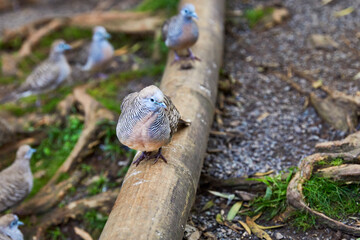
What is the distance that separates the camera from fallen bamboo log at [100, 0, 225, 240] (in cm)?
300

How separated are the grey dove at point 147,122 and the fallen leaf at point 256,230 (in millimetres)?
1197

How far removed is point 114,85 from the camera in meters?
6.53

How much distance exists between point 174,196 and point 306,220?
1.23m

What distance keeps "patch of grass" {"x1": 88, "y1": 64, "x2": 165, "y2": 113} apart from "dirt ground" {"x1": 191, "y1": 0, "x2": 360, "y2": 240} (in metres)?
1.25

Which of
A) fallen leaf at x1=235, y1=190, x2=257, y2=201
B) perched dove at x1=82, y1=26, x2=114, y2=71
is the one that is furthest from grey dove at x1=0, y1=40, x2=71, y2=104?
fallen leaf at x1=235, y1=190, x2=257, y2=201

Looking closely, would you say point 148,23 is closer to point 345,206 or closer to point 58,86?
point 58,86

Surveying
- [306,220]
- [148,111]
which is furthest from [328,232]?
[148,111]

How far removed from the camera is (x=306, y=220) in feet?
11.7

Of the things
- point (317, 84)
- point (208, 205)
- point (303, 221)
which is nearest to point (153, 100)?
point (208, 205)

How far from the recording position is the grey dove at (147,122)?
3.27 metres

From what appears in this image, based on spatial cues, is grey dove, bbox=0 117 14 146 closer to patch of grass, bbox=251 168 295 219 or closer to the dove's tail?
the dove's tail

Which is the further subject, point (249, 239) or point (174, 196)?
point (249, 239)

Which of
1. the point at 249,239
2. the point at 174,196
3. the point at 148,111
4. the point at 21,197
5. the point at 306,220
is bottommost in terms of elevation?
the point at 21,197

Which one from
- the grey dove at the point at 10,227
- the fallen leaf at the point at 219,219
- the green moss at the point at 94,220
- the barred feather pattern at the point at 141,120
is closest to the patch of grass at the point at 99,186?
the green moss at the point at 94,220
